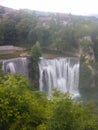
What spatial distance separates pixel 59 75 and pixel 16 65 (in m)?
3.67

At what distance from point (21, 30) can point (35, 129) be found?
86.3 ft

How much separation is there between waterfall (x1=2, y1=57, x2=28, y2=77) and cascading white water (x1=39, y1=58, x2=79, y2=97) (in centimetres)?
115

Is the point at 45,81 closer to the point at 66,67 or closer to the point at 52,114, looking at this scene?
the point at 66,67

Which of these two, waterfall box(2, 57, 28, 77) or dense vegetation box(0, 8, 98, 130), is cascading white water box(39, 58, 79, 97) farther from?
waterfall box(2, 57, 28, 77)

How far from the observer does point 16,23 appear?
115 feet

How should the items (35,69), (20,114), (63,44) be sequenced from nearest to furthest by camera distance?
(20,114), (35,69), (63,44)

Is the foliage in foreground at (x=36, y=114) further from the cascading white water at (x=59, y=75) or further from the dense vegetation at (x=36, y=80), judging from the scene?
the cascading white water at (x=59, y=75)

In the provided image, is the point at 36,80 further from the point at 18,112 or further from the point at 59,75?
the point at 18,112

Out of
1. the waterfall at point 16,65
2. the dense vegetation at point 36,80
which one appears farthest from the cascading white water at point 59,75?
the waterfall at point 16,65

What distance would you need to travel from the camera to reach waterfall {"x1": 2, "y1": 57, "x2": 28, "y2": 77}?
72.1 ft

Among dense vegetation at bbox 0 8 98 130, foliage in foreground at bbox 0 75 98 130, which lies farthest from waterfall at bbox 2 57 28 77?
foliage in foreground at bbox 0 75 98 130

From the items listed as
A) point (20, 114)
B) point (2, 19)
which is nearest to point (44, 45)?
point (2, 19)

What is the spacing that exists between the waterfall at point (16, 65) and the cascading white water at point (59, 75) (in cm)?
115

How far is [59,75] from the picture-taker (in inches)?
974
